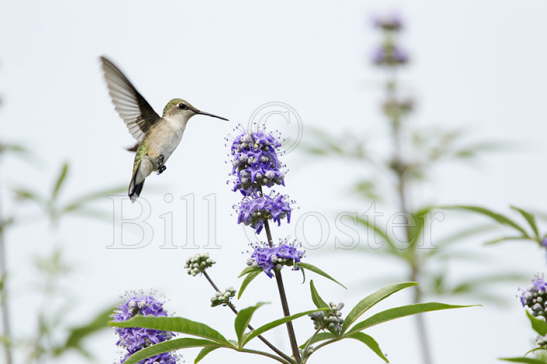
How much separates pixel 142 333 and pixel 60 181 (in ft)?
14.5

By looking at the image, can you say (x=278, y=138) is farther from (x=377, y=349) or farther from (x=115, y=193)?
(x=115, y=193)

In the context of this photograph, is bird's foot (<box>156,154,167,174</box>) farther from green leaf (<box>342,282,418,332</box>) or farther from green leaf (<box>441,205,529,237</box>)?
green leaf (<box>342,282,418,332</box>)

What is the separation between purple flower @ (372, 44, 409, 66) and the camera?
35.3 feet

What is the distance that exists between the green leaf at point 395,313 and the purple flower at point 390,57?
7501 millimetres

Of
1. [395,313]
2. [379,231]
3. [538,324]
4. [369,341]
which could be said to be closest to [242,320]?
[369,341]

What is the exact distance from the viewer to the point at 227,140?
437 centimetres

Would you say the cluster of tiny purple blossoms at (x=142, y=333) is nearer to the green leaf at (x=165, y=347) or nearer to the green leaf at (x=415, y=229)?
the green leaf at (x=165, y=347)

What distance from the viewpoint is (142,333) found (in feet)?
13.2

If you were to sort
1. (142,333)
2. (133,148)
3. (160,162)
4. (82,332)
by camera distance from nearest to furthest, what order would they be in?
1. (142,333)
2. (160,162)
3. (133,148)
4. (82,332)

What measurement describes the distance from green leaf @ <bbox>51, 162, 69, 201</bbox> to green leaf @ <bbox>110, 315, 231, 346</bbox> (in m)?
4.80

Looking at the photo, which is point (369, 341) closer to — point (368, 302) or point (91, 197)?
point (368, 302)

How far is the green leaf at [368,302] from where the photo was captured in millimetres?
3674

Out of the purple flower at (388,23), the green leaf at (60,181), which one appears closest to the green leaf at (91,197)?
the green leaf at (60,181)

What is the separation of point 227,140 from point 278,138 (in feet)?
1.01
